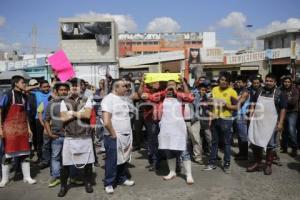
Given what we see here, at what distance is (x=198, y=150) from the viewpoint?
692 cm

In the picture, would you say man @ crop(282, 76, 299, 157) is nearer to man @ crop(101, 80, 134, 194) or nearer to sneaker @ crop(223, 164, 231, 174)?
sneaker @ crop(223, 164, 231, 174)

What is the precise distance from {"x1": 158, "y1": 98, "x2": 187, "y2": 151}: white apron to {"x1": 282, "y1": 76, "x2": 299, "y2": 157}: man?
3.04m

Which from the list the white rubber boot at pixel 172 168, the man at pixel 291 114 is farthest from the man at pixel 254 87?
the white rubber boot at pixel 172 168

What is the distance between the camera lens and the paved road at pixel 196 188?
507 cm

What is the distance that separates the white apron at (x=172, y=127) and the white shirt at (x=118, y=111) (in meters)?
0.71

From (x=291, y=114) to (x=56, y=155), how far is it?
5.37 m

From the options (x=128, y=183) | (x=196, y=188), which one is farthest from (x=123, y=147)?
(x=196, y=188)

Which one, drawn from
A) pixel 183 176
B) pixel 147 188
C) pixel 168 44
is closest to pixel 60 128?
pixel 147 188

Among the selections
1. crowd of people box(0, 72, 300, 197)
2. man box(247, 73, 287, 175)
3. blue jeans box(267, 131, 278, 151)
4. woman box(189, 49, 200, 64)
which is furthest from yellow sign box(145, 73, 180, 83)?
woman box(189, 49, 200, 64)

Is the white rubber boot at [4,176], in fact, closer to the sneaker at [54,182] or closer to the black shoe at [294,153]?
the sneaker at [54,182]

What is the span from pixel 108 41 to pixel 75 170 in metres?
16.4

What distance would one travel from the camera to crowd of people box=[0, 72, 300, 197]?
17.0 feet

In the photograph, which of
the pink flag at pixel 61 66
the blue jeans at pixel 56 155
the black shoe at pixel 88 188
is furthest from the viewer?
the pink flag at pixel 61 66

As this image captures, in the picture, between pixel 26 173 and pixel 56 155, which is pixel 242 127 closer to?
pixel 56 155
